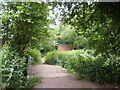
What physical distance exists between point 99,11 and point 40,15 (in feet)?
4.54

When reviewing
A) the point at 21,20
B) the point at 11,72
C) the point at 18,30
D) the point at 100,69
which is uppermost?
the point at 21,20

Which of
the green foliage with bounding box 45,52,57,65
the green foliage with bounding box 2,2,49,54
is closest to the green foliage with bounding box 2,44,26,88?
the green foliage with bounding box 2,2,49,54

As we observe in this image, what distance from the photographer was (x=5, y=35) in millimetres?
2605

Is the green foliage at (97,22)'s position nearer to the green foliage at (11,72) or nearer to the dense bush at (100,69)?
the dense bush at (100,69)

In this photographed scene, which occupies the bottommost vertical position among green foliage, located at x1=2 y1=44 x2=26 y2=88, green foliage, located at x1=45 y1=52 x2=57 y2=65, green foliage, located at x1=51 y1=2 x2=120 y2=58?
green foliage, located at x1=45 y1=52 x2=57 y2=65

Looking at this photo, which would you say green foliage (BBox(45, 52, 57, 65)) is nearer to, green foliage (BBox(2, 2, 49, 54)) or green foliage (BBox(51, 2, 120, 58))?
green foliage (BBox(2, 2, 49, 54))

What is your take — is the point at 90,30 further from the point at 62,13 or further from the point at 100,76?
the point at 100,76

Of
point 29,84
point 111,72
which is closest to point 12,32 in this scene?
point 29,84

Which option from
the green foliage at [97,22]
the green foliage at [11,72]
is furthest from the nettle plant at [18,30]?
the green foliage at [97,22]

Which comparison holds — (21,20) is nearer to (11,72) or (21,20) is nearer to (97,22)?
(11,72)

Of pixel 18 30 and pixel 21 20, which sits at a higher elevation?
pixel 21 20

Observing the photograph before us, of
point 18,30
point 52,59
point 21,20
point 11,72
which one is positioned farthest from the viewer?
point 52,59

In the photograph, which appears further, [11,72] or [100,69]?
[100,69]

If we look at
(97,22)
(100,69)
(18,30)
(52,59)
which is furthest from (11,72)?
(52,59)
